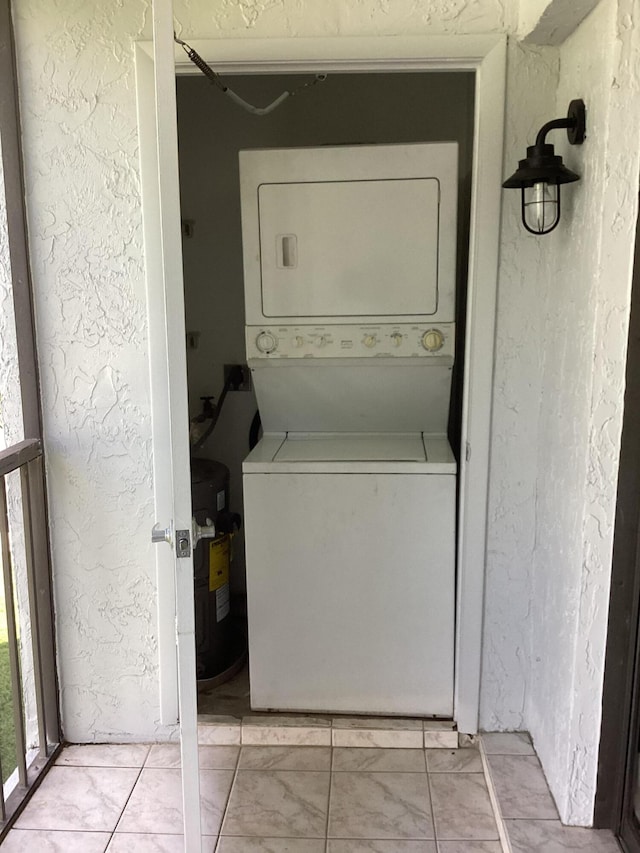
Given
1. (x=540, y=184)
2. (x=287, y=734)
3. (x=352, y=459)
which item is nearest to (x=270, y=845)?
(x=287, y=734)

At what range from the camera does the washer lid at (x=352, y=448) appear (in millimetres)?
2338

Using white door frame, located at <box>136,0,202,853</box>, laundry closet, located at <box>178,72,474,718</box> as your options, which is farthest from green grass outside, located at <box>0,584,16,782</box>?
white door frame, located at <box>136,0,202,853</box>

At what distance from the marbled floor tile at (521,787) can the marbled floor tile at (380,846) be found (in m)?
0.24

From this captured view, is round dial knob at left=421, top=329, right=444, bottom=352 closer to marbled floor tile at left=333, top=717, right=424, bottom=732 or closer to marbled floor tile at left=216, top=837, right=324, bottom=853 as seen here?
marbled floor tile at left=333, top=717, right=424, bottom=732

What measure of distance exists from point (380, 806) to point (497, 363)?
1.38m

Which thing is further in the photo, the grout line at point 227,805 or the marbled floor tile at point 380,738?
the marbled floor tile at point 380,738

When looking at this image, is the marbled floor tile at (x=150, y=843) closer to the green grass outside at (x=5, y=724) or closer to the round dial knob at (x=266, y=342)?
the green grass outside at (x=5, y=724)

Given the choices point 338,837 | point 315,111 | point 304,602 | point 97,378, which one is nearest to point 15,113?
point 97,378

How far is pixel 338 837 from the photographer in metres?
1.97

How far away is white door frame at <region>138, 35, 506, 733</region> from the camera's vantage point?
1.96m

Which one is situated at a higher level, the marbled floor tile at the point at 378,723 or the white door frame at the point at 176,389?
the white door frame at the point at 176,389

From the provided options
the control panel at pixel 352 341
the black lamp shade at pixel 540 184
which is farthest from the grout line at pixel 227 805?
the black lamp shade at pixel 540 184

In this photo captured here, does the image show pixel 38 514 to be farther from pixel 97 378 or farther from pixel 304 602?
pixel 304 602

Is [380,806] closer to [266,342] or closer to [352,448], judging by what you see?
[352,448]
